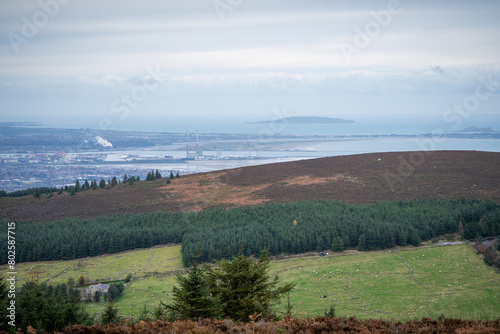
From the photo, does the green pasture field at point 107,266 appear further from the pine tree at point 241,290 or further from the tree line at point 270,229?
the pine tree at point 241,290

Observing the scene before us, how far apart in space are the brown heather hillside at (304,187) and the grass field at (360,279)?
11.0 metres

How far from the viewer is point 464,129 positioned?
13362cm

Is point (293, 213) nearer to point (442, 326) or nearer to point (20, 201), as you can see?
point (442, 326)

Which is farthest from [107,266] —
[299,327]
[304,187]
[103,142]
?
[103,142]

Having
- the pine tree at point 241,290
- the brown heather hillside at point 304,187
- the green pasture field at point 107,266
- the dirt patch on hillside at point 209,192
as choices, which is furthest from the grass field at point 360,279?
the brown heather hillside at point 304,187

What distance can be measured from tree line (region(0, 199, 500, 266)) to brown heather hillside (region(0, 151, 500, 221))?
3.08 metres

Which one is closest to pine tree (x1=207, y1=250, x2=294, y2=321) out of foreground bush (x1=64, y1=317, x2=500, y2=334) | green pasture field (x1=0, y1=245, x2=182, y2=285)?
foreground bush (x1=64, y1=317, x2=500, y2=334)

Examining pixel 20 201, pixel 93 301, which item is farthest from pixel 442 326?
pixel 20 201

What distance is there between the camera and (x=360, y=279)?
2302 centimetres

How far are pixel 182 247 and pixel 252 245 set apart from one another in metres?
5.45

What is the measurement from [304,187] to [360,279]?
67.0 ft

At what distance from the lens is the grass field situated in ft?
60.6

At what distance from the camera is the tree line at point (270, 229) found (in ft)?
95.3

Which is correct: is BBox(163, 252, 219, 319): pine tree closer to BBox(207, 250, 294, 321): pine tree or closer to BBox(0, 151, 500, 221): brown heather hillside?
BBox(207, 250, 294, 321): pine tree
